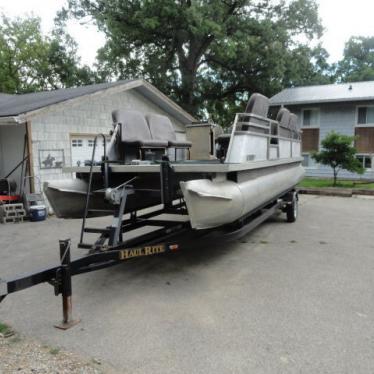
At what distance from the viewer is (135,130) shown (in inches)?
226

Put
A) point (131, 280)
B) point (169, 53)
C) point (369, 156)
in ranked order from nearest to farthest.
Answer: point (131, 280)
point (369, 156)
point (169, 53)

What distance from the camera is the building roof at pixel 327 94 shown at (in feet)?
57.2

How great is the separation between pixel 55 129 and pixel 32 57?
80.3 feet

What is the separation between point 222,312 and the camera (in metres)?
3.44

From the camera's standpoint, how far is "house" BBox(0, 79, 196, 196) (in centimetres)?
870

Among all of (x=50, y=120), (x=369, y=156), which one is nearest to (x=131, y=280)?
(x=50, y=120)

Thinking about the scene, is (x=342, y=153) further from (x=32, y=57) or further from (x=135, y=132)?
(x=32, y=57)

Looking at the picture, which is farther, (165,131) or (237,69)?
(237,69)

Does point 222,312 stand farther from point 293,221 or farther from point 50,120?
point 50,120

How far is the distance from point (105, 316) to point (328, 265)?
3.00 m

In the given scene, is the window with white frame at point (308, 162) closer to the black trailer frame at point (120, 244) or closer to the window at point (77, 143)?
the window at point (77, 143)

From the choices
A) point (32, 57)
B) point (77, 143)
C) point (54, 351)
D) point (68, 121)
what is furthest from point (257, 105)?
point (32, 57)

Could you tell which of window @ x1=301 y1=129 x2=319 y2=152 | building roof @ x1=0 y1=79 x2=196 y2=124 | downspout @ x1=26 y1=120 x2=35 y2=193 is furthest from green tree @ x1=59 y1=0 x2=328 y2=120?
downspout @ x1=26 y1=120 x2=35 y2=193

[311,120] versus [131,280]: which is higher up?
[311,120]
